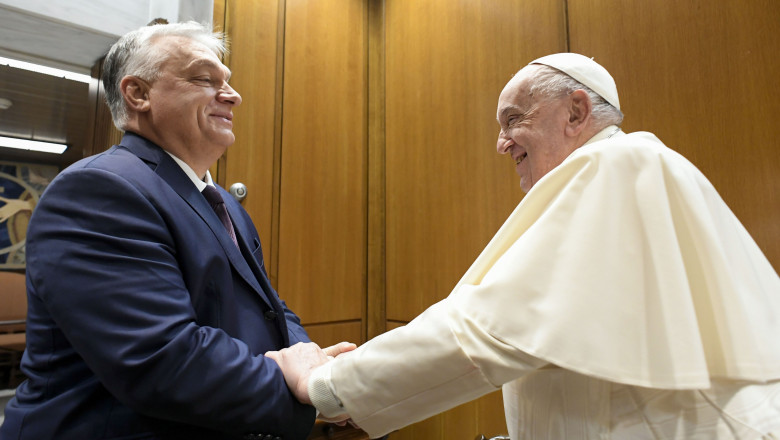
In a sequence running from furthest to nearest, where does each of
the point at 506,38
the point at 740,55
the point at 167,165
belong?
the point at 506,38 < the point at 740,55 < the point at 167,165

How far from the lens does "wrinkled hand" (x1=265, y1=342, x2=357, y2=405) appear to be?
118 centimetres

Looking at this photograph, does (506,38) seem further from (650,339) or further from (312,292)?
(650,339)

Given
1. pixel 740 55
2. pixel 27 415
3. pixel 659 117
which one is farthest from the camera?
pixel 659 117

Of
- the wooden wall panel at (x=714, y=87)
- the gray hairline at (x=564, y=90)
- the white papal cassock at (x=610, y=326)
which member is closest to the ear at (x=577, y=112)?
the gray hairline at (x=564, y=90)

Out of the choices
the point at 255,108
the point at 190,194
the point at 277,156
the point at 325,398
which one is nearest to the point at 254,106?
the point at 255,108

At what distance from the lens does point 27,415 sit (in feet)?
3.45

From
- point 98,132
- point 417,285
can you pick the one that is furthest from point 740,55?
point 98,132

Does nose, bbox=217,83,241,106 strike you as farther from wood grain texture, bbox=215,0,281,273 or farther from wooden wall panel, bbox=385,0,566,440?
wooden wall panel, bbox=385,0,566,440

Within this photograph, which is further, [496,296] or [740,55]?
[740,55]

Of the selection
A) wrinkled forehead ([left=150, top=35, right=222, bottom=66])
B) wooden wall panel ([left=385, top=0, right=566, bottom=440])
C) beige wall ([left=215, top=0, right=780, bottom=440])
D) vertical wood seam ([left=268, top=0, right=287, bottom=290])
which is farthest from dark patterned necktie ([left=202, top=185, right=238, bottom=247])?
wooden wall panel ([left=385, top=0, right=566, bottom=440])

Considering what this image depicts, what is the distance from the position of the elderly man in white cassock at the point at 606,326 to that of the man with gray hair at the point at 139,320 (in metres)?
0.21

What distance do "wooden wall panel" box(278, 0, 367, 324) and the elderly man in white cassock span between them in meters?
1.87

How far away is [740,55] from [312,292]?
252 cm

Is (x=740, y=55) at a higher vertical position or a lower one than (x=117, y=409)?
higher
